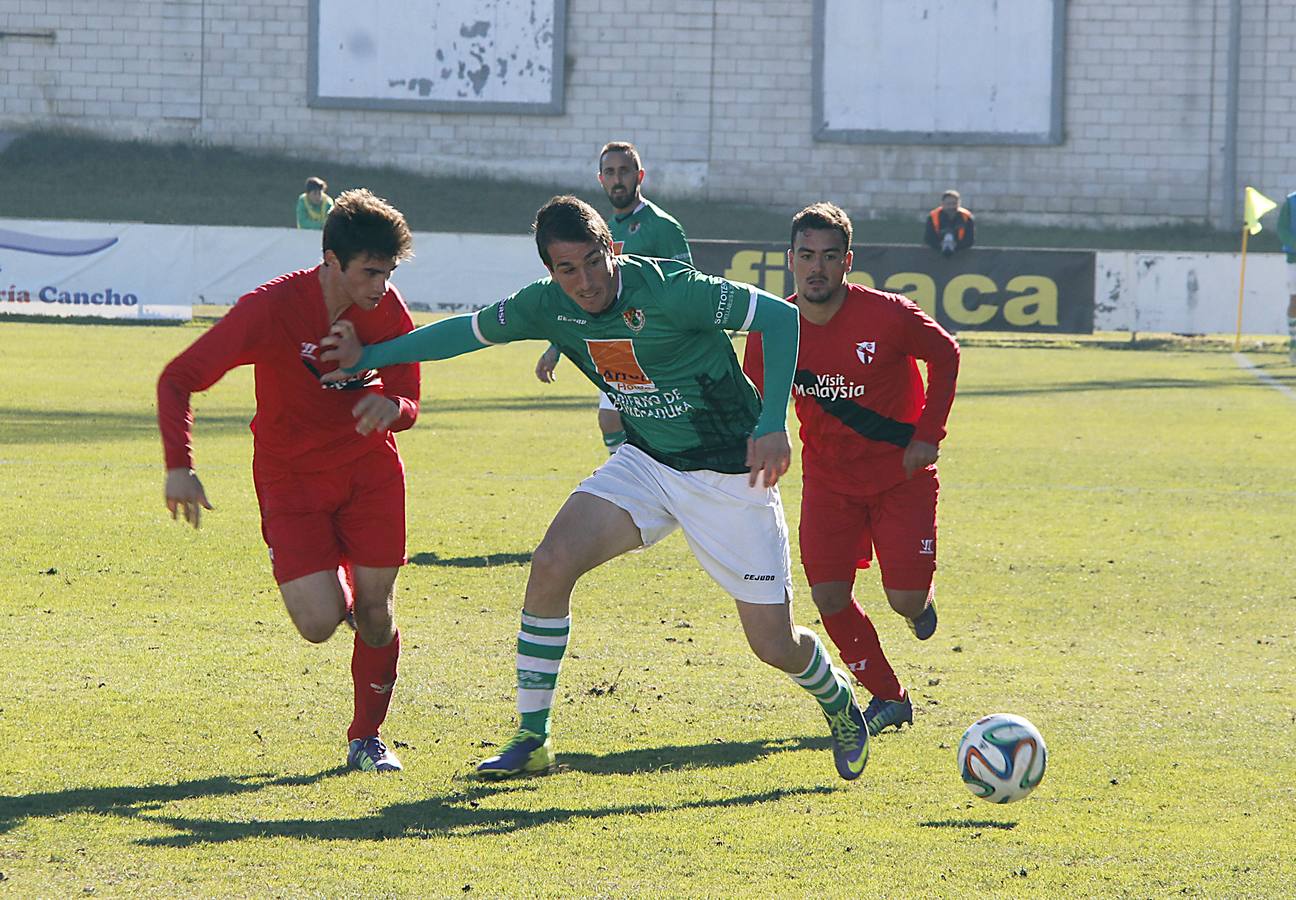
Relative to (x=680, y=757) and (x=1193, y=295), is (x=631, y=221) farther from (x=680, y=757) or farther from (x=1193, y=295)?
(x=1193, y=295)

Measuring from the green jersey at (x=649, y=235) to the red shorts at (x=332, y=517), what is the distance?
12.3ft

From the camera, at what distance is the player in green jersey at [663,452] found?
5.43 m

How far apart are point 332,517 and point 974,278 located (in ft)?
71.0

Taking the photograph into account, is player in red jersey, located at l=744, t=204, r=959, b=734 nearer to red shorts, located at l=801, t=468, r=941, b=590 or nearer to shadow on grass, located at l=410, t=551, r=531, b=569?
red shorts, located at l=801, t=468, r=941, b=590

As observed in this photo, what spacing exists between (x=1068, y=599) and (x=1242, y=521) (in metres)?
3.05

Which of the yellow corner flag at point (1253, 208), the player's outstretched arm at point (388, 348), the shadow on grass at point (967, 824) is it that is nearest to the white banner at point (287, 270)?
the yellow corner flag at point (1253, 208)

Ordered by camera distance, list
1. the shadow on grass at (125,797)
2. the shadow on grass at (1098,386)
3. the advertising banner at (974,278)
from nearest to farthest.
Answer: the shadow on grass at (125,797) → the shadow on grass at (1098,386) → the advertising banner at (974,278)

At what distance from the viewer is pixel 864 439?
6.54 metres

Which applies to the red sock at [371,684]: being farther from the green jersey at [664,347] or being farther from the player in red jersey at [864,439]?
the player in red jersey at [864,439]

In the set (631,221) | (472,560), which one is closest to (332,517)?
(472,560)

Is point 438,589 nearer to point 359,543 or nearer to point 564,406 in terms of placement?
point 359,543

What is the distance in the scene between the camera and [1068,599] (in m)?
8.81

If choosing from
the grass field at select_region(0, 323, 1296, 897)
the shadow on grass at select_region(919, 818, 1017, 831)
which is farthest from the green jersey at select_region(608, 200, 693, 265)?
the shadow on grass at select_region(919, 818, 1017, 831)

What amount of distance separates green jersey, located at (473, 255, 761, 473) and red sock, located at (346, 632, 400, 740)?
1093mm
